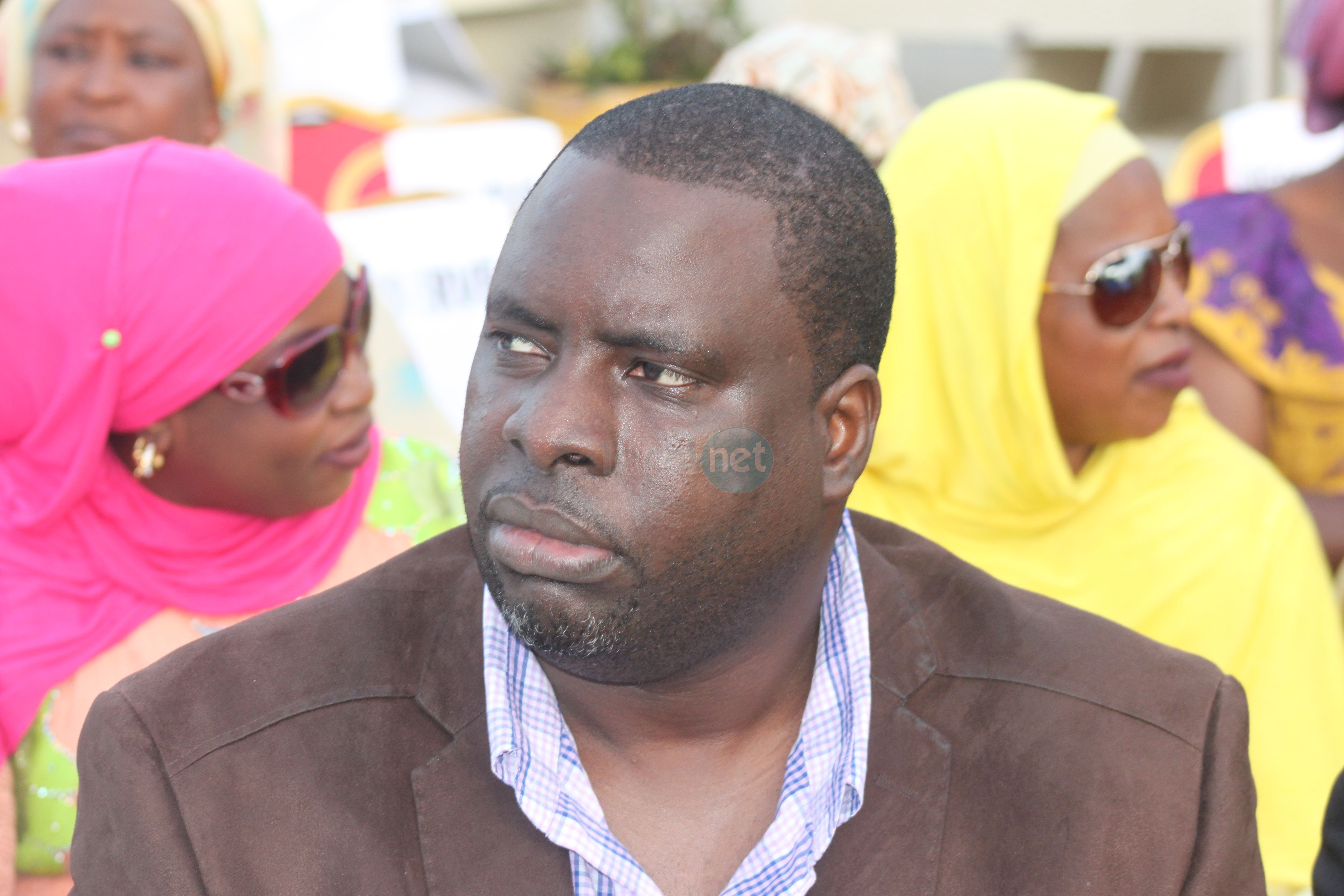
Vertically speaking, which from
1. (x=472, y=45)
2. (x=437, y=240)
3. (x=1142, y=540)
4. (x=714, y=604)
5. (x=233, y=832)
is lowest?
(x=472, y=45)

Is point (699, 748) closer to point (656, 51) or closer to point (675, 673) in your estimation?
point (675, 673)

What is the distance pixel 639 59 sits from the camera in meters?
8.06

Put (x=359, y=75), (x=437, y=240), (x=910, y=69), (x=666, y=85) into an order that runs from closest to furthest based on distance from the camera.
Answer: (x=437, y=240) → (x=359, y=75) → (x=666, y=85) → (x=910, y=69)

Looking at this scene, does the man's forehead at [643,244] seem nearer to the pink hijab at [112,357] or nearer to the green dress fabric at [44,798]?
the green dress fabric at [44,798]

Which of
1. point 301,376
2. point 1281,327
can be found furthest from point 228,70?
point 1281,327

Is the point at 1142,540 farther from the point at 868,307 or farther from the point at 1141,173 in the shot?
the point at 868,307

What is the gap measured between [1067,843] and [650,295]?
0.80 meters

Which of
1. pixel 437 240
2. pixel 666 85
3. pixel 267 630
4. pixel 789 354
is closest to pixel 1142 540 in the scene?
pixel 789 354

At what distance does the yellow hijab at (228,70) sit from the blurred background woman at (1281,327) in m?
2.41

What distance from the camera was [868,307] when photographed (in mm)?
1604

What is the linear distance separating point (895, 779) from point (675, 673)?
0.32m

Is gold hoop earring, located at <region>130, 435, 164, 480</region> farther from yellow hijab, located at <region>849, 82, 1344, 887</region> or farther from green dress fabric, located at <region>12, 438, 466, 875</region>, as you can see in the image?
yellow hijab, located at <region>849, 82, 1344, 887</region>

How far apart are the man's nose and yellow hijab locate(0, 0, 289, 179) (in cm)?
234

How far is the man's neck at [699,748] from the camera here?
1.61m
